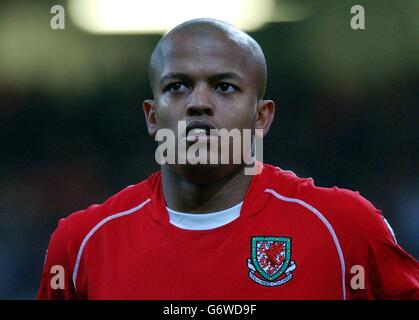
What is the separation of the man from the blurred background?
2.38 meters

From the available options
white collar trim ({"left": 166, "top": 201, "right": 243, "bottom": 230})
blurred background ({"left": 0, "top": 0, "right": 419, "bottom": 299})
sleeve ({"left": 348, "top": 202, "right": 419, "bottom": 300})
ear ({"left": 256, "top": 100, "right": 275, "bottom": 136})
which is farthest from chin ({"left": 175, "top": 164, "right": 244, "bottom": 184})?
blurred background ({"left": 0, "top": 0, "right": 419, "bottom": 299})

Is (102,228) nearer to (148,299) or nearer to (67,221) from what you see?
(67,221)

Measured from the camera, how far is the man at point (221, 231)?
2387 millimetres

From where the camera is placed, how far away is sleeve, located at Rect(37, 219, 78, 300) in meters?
2.58

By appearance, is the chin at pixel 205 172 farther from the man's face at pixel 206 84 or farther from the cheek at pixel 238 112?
the cheek at pixel 238 112

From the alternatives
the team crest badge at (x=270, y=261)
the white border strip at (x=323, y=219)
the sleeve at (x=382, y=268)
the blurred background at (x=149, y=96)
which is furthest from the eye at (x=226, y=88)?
the blurred background at (x=149, y=96)

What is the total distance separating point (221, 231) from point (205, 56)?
Answer: 0.58m

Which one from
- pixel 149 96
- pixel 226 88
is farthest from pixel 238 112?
pixel 149 96

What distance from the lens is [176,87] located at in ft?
8.10

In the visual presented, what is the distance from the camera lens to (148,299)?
7.89 feet

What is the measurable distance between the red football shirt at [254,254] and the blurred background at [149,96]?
93.8 inches

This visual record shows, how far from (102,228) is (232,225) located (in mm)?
460

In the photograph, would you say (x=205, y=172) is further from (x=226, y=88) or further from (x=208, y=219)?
(x=226, y=88)

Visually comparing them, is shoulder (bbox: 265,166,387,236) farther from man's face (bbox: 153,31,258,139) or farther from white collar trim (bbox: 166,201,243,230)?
man's face (bbox: 153,31,258,139)
